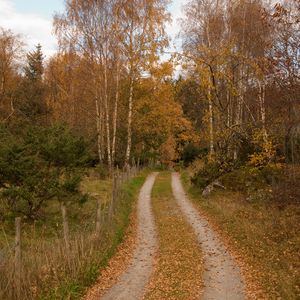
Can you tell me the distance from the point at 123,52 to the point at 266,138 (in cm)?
1257

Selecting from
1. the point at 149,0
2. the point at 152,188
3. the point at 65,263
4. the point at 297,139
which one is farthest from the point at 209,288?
the point at 149,0

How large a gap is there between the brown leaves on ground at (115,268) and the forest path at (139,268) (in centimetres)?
13

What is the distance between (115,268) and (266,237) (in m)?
4.86

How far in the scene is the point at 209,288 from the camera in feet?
26.8

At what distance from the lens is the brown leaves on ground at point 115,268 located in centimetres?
821

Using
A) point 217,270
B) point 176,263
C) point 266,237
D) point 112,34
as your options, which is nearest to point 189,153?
point 112,34

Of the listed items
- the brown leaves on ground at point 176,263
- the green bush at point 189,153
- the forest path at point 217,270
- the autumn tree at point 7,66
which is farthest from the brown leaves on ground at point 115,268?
the green bush at point 189,153

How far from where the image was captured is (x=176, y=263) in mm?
9961

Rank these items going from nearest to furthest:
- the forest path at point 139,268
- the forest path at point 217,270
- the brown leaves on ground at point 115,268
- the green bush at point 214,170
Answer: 1. the forest path at point 217,270
2. the forest path at point 139,268
3. the brown leaves on ground at point 115,268
4. the green bush at point 214,170

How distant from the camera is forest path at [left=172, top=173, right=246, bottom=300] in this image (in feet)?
25.6

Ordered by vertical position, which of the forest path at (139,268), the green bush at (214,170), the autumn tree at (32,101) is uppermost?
the autumn tree at (32,101)

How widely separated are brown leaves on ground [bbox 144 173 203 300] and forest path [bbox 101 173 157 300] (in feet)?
0.68

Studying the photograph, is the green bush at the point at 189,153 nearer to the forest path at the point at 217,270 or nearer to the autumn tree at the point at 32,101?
the autumn tree at the point at 32,101

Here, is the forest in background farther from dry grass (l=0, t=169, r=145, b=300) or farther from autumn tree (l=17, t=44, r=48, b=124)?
dry grass (l=0, t=169, r=145, b=300)
